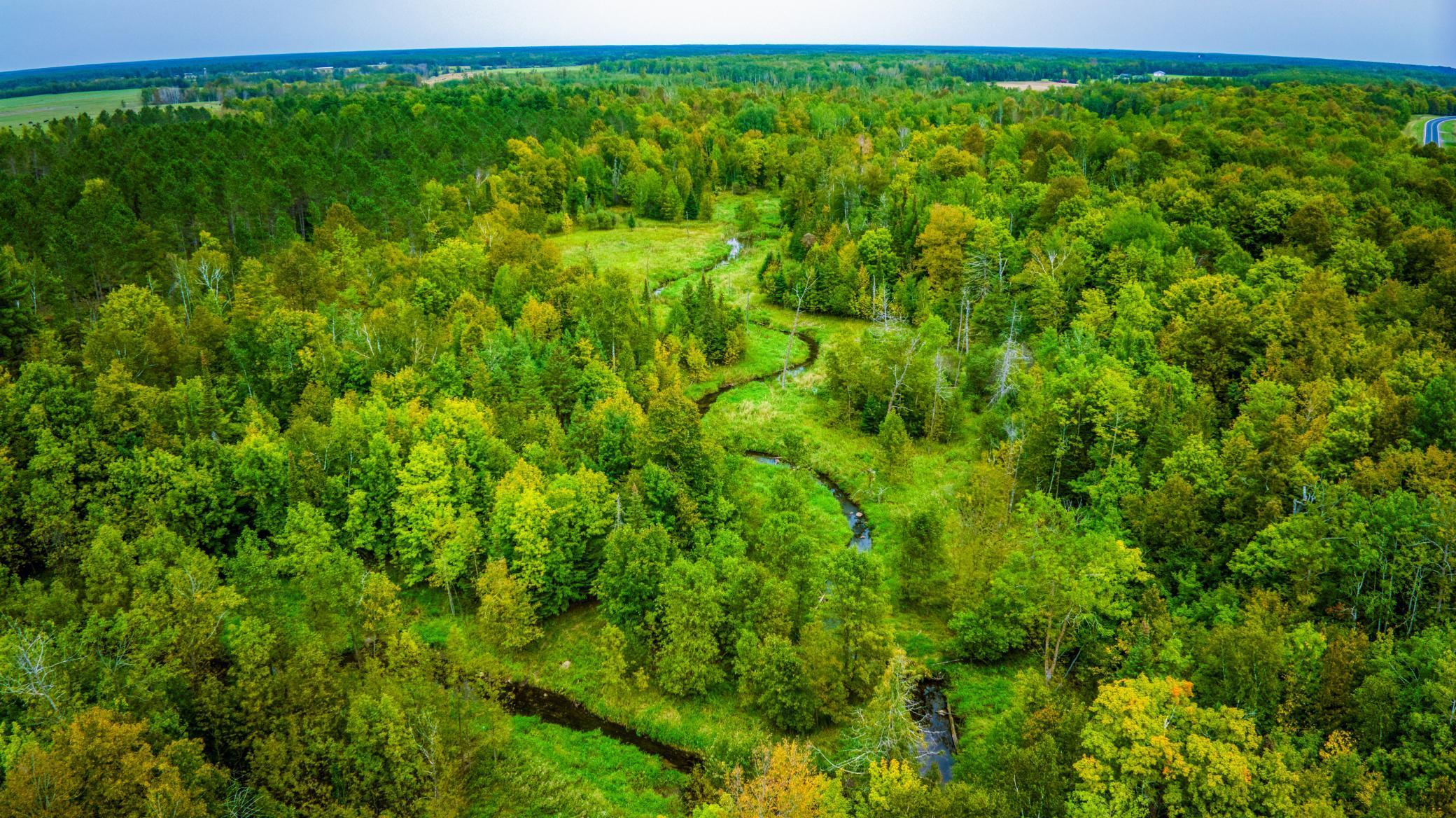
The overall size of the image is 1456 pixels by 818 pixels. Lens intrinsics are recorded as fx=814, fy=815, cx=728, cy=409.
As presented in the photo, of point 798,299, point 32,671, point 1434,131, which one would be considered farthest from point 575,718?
point 1434,131

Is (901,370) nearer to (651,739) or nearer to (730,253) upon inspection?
(651,739)

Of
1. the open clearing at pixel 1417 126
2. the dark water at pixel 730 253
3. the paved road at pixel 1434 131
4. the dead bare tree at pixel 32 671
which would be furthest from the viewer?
the open clearing at pixel 1417 126

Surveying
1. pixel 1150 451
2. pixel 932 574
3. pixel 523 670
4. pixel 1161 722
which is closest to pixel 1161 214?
pixel 1150 451

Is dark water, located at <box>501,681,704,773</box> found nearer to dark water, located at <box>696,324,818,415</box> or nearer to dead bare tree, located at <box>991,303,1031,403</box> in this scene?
dark water, located at <box>696,324,818,415</box>

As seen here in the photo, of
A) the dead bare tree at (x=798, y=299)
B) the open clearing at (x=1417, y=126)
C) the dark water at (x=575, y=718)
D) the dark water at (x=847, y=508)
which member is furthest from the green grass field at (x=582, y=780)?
the open clearing at (x=1417, y=126)

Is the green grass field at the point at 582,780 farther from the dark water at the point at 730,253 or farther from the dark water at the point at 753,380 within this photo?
the dark water at the point at 730,253

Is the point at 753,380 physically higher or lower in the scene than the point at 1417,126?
lower

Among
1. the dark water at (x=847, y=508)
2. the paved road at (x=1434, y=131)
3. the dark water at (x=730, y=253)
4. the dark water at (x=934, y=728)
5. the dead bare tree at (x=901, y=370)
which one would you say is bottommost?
the dark water at (x=934, y=728)
